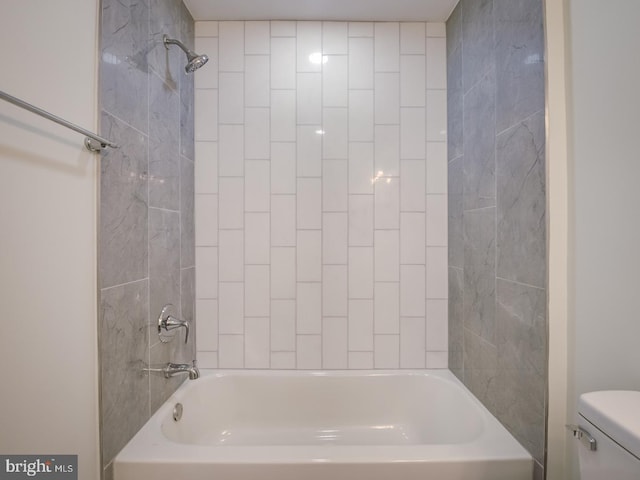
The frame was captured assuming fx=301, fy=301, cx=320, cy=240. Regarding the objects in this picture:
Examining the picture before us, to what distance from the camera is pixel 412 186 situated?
1.75 meters

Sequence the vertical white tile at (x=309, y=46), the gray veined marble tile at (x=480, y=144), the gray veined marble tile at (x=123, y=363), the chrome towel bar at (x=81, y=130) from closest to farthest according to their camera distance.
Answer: the chrome towel bar at (x=81, y=130)
the gray veined marble tile at (x=123, y=363)
the gray veined marble tile at (x=480, y=144)
the vertical white tile at (x=309, y=46)

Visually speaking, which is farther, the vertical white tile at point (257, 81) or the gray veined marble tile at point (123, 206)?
the vertical white tile at point (257, 81)

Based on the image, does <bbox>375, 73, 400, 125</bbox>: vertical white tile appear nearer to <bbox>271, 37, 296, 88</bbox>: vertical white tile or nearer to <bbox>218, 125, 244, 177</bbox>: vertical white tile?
<bbox>271, 37, 296, 88</bbox>: vertical white tile

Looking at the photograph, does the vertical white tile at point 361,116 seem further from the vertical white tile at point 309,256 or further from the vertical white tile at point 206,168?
the vertical white tile at point 206,168

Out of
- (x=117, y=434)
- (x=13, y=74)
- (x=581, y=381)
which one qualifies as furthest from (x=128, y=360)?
(x=581, y=381)

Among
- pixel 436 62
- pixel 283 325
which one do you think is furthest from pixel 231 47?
pixel 283 325

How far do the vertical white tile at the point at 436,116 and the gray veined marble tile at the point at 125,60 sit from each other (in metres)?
1.44

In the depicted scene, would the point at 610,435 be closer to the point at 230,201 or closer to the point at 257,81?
the point at 230,201

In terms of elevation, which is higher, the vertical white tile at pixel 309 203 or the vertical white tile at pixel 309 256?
the vertical white tile at pixel 309 203

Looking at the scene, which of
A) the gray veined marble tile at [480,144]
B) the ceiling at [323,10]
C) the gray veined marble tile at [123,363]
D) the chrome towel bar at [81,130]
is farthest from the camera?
the ceiling at [323,10]

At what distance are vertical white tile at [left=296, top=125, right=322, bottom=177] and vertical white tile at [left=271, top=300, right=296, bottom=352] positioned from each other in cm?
76

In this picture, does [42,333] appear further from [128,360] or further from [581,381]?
[581,381]

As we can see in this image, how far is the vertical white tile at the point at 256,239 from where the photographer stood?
5.71 ft

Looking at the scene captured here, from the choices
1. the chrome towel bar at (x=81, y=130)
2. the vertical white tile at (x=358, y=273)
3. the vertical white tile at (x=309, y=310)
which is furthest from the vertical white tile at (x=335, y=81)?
the chrome towel bar at (x=81, y=130)
